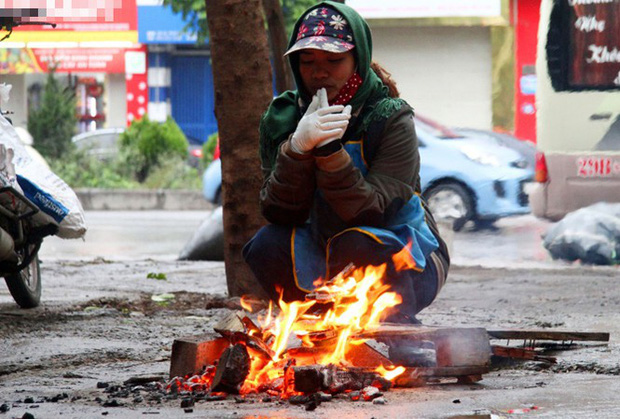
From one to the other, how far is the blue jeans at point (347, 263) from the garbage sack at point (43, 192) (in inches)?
90.5

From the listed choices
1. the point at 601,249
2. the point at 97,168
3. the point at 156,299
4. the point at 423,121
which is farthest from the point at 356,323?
the point at 97,168

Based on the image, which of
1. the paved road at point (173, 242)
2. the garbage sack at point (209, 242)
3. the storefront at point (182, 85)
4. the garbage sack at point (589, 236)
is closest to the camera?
the garbage sack at point (589, 236)

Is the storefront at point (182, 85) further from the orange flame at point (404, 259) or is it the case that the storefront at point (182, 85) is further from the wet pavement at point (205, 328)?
the orange flame at point (404, 259)

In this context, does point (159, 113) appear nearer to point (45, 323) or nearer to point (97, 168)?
point (97, 168)

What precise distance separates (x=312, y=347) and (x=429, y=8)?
67.8 ft

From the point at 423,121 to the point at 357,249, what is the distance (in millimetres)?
11731

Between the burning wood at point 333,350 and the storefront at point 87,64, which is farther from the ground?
the storefront at point 87,64

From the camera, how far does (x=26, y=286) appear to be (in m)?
7.39

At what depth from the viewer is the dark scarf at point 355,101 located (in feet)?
15.5

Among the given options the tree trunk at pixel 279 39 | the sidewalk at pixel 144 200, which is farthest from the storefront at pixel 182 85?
the tree trunk at pixel 279 39

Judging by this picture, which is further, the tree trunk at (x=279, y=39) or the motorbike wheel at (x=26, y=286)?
the tree trunk at (x=279, y=39)

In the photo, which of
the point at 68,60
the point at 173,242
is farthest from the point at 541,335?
the point at 68,60

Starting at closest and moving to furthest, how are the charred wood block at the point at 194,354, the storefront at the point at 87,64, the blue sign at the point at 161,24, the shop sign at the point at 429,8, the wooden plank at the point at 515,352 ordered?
the charred wood block at the point at 194,354 < the wooden plank at the point at 515,352 < the shop sign at the point at 429,8 < the blue sign at the point at 161,24 < the storefront at the point at 87,64

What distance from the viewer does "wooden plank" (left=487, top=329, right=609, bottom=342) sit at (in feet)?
16.1
